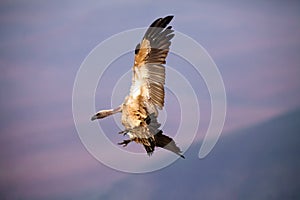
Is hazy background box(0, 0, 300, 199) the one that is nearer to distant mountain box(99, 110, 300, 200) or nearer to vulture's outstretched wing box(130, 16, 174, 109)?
distant mountain box(99, 110, 300, 200)

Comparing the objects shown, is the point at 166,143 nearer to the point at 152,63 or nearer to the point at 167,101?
the point at 167,101

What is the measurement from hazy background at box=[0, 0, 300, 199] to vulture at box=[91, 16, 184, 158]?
11 centimetres

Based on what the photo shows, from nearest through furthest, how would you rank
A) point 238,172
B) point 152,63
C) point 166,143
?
point 152,63, point 166,143, point 238,172

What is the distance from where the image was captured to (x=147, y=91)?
2586 millimetres

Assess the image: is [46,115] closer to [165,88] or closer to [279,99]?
[165,88]

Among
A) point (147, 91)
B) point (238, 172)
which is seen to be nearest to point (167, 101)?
point (147, 91)

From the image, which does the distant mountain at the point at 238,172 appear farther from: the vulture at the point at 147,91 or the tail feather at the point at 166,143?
the vulture at the point at 147,91

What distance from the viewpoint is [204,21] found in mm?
2865

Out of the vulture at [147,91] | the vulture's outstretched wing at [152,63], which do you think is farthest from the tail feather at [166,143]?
the vulture's outstretched wing at [152,63]

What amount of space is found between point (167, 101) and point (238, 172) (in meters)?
0.62

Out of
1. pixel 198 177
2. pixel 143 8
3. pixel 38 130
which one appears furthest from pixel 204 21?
pixel 38 130

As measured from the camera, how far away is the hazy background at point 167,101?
267cm

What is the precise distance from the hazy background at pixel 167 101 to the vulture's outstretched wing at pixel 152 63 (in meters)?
0.13

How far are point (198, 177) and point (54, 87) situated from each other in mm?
973
